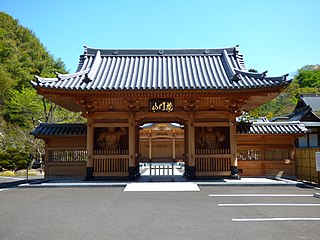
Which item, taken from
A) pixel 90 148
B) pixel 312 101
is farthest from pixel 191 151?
pixel 312 101

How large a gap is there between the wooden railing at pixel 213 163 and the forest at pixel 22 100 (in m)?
6.99

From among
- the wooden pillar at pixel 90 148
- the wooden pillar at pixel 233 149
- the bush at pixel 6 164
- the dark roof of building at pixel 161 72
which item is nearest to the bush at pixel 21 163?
the bush at pixel 6 164

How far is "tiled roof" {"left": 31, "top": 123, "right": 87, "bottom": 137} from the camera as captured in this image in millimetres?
15172

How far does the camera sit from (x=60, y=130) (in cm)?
1545

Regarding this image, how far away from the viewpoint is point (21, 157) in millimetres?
28500

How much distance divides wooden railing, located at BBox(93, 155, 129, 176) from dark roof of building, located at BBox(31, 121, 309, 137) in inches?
69.4

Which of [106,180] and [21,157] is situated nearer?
[106,180]

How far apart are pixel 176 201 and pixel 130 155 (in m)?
5.60

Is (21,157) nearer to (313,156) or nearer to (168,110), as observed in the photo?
(168,110)

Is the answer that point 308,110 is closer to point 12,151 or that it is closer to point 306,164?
point 306,164

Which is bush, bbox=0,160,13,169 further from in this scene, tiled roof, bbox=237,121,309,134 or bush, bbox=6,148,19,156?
tiled roof, bbox=237,121,309,134

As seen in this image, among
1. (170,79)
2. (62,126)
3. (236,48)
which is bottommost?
(62,126)

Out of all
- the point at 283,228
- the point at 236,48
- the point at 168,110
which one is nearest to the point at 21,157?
the point at 168,110

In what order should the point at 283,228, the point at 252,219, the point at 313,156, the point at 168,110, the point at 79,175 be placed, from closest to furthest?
the point at 283,228
the point at 252,219
the point at 313,156
the point at 168,110
the point at 79,175
